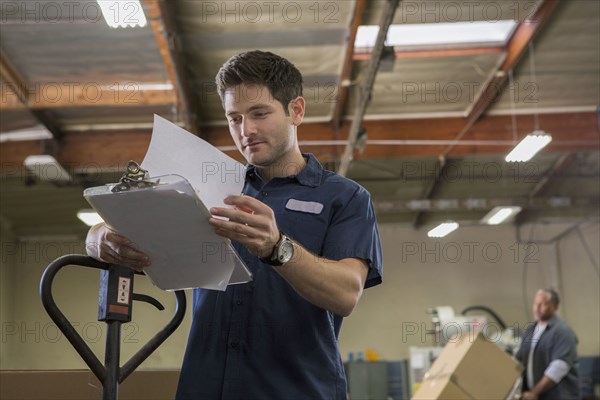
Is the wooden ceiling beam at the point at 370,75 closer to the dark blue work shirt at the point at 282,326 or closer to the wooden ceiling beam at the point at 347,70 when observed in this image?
the wooden ceiling beam at the point at 347,70

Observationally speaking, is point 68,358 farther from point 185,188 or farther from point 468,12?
point 468,12

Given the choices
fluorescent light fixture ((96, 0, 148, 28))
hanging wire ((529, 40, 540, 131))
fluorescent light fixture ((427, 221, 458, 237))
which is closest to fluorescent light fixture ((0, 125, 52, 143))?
fluorescent light fixture ((96, 0, 148, 28))

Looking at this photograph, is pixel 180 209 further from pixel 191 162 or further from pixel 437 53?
pixel 437 53

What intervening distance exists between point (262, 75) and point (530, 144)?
448cm

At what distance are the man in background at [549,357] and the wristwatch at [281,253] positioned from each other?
191 inches

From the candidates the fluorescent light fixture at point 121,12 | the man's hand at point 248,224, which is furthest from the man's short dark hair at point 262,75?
the fluorescent light fixture at point 121,12

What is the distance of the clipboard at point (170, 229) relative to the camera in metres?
1.17

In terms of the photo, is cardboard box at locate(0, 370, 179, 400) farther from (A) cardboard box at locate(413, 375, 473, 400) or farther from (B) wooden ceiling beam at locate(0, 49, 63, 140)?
(B) wooden ceiling beam at locate(0, 49, 63, 140)

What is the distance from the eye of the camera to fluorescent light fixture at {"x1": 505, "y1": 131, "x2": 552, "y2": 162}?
550 cm

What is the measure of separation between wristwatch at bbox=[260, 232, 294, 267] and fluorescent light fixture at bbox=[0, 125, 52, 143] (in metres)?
6.21

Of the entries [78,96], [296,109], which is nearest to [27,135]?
[78,96]

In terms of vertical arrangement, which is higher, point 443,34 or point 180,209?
point 443,34

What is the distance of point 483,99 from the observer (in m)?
6.87

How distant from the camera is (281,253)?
4.07ft
